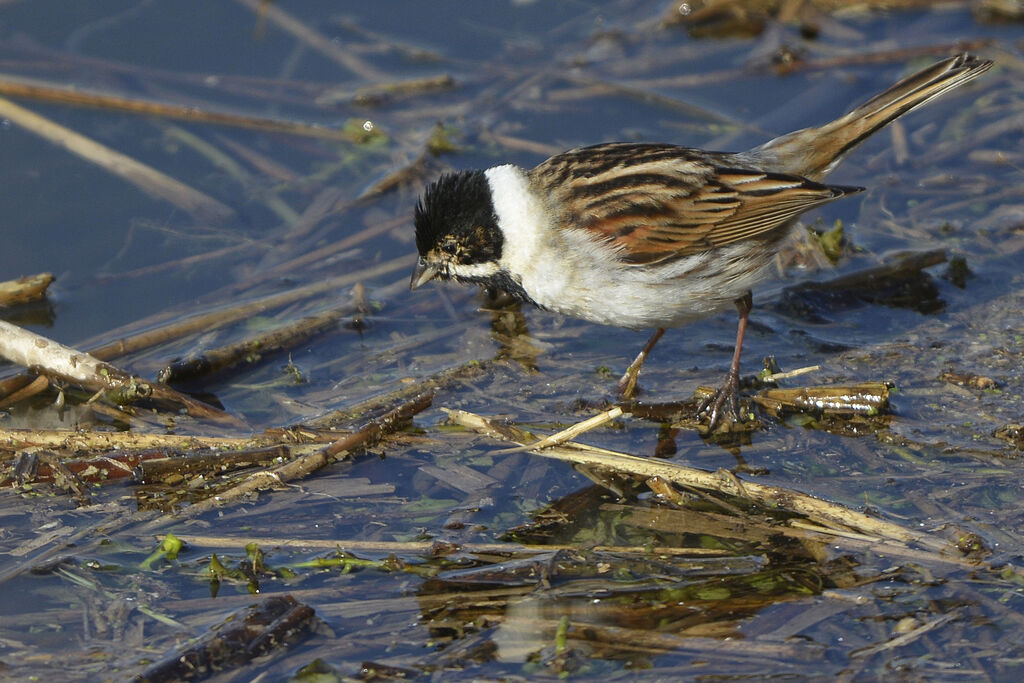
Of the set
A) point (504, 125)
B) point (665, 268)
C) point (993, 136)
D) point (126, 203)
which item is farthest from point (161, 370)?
point (993, 136)

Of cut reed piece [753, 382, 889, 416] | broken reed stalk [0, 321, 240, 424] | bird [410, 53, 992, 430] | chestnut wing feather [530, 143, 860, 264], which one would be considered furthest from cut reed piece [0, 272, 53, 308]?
cut reed piece [753, 382, 889, 416]

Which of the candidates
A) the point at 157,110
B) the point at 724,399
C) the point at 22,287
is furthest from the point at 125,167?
the point at 724,399

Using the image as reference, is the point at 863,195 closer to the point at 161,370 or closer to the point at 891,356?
the point at 891,356

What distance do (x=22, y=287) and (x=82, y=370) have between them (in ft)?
3.88

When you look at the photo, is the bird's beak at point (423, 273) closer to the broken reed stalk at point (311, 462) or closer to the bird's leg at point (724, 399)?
the broken reed stalk at point (311, 462)

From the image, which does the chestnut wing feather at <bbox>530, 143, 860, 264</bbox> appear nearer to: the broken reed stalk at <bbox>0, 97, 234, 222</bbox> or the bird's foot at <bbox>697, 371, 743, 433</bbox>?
the bird's foot at <bbox>697, 371, 743, 433</bbox>

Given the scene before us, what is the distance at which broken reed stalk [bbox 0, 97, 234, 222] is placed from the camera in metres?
8.17

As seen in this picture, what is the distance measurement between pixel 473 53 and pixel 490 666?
6702mm

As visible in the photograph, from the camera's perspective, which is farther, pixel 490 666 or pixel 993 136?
pixel 993 136

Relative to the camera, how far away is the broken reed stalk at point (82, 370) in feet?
Answer: 20.3

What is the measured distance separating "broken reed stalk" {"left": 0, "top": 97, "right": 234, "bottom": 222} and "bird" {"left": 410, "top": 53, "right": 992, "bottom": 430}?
238 centimetres

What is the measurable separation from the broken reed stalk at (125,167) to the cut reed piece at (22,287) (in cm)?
134

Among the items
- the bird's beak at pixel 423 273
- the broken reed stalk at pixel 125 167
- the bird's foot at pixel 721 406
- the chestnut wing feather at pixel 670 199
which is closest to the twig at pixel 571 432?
the bird's foot at pixel 721 406

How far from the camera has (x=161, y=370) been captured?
6582 mm
